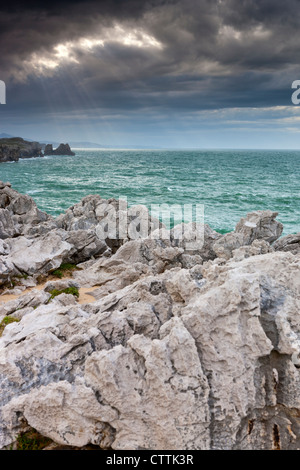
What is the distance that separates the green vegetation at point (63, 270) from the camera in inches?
600

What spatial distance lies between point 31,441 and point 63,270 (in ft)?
36.3

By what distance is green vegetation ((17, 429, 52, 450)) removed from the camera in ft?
16.3

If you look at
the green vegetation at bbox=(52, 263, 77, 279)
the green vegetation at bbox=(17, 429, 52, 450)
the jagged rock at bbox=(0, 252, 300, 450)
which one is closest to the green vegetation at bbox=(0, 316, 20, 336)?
the jagged rock at bbox=(0, 252, 300, 450)

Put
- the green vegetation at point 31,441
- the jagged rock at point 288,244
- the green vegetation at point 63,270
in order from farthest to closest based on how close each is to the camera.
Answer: the jagged rock at point 288,244, the green vegetation at point 63,270, the green vegetation at point 31,441

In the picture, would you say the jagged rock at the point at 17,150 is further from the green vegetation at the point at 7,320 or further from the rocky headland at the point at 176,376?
the rocky headland at the point at 176,376

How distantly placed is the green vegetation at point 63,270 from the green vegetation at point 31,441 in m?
10.3

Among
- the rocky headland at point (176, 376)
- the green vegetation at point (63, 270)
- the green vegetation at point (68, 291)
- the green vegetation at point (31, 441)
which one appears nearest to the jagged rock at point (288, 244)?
the green vegetation at point (68, 291)

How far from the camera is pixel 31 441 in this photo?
16.5ft

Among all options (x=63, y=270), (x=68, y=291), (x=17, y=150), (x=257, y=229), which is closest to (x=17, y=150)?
(x=17, y=150)

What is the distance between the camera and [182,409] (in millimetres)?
4469

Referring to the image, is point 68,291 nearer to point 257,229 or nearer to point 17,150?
point 257,229

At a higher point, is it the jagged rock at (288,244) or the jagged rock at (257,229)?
the jagged rock at (257,229)
